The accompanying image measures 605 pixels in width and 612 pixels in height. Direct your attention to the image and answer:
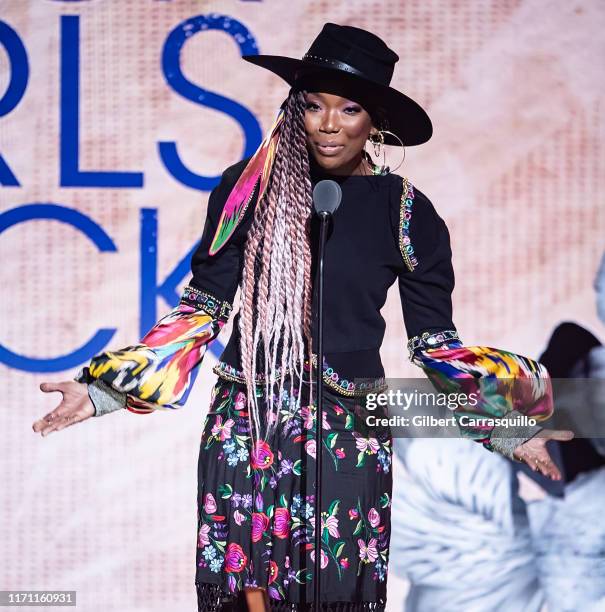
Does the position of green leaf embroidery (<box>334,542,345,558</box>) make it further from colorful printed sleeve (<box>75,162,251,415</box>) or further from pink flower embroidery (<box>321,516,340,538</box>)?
colorful printed sleeve (<box>75,162,251,415</box>)

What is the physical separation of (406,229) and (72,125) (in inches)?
61.5

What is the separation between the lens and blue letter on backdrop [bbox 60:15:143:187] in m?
3.11

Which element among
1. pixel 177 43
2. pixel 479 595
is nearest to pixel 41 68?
pixel 177 43

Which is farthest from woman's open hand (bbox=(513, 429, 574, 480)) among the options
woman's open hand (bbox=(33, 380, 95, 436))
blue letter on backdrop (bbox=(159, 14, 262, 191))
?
blue letter on backdrop (bbox=(159, 14, 262, 191))

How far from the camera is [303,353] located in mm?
1843

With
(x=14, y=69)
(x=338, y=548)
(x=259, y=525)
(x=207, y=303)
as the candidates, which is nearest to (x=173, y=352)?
(x=207, y=303)

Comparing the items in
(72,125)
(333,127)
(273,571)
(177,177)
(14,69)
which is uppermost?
(14,69)

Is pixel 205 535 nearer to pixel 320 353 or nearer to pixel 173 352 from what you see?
pixel 173 352

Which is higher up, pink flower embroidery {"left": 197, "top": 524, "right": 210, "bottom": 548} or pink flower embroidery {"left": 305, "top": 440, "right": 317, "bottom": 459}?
pink flower embroidery {"left": 305, "top": 440, "right": 317, "bottom": 459}

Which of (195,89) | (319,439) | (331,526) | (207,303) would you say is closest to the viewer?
(319,439)

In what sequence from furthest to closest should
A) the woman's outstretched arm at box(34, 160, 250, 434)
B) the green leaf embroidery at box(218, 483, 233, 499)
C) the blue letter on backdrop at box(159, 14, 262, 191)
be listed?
1. the blue letter on backdrop at box(159, 14, 262, 191)
2. the green leaf embroidery at box(218, 483, 233, 499)
3. the woman's outstretched arm at box(34, 160, 250, 434)

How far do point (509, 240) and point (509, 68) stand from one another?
531mm

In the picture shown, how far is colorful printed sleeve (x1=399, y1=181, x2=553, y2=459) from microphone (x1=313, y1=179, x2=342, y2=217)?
0.94ft

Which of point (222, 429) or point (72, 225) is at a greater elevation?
point (72, 225)
